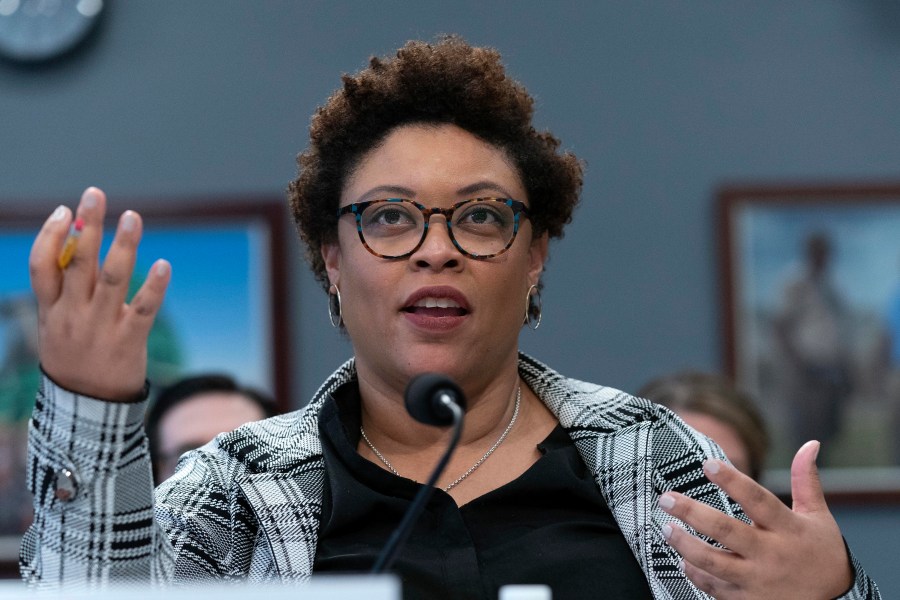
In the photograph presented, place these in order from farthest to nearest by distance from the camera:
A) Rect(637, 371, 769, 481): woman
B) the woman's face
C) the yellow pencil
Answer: Rect(637, 371, 769, 481): woman → the woman's face → the yellow pencil

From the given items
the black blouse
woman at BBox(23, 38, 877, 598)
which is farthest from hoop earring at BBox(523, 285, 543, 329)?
the black blouse

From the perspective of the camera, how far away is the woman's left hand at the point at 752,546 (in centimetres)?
140

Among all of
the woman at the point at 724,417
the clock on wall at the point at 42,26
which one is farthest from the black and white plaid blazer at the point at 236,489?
the clock on wall at the point at 42,26

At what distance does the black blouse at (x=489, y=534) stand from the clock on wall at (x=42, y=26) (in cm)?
197

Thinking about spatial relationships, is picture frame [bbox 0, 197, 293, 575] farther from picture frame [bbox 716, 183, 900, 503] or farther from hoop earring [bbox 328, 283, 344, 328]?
hoop earring [bbox 328, 283, 344, 328]

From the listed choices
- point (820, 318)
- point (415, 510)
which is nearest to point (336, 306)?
point (415, 510)

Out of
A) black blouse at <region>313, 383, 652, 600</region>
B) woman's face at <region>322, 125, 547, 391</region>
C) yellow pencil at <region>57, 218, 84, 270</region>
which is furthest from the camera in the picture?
woman's face at <region>322, 125, 547, 391</region>

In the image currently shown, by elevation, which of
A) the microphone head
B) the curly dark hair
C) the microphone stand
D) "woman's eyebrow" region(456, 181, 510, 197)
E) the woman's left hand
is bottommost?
the woman's left hand

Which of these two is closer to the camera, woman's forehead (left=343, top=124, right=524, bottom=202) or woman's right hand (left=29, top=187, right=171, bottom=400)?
woman's right hand (left=29, top=187, right=171, bottom=400)

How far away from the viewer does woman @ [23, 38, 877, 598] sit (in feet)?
4.61

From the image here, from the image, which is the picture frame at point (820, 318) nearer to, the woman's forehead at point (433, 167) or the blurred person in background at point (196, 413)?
the blurred person in background at point (196, 413)

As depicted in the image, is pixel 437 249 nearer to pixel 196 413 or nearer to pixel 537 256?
pixel 537 256

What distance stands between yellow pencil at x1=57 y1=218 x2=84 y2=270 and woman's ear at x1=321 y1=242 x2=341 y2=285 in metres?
0.68

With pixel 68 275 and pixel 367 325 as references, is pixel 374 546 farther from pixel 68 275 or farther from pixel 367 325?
pixel 68 275
